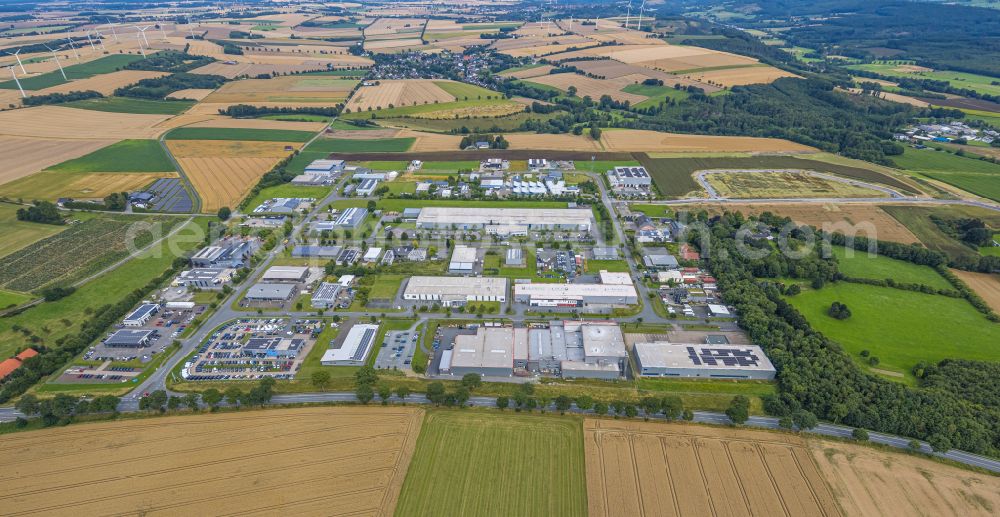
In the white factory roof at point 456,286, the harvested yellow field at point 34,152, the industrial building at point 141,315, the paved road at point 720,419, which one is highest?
the harvested yellow field at point 34,152

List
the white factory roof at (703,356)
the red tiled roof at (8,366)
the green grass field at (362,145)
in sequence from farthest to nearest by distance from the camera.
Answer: the green grass field at (362,145), the white factory roof at (703,356), the red tiled roof at (8,366)

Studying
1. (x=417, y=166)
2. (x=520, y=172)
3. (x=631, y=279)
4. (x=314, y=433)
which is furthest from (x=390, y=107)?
(x=314, y=433)

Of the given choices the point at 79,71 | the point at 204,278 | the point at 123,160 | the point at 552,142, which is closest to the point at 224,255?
the point at 204,278

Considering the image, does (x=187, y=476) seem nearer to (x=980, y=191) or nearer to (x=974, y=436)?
(x=974, y=436)

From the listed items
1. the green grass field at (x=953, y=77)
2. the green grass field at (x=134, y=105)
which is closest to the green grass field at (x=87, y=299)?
the green grass field at (x=134, y=105)

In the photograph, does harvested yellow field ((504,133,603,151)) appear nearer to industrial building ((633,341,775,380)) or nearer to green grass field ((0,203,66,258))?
industrial building ((633,341,775,380))

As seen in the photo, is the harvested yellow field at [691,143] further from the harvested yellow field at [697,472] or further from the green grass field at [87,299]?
the green grass field at [87,299]
